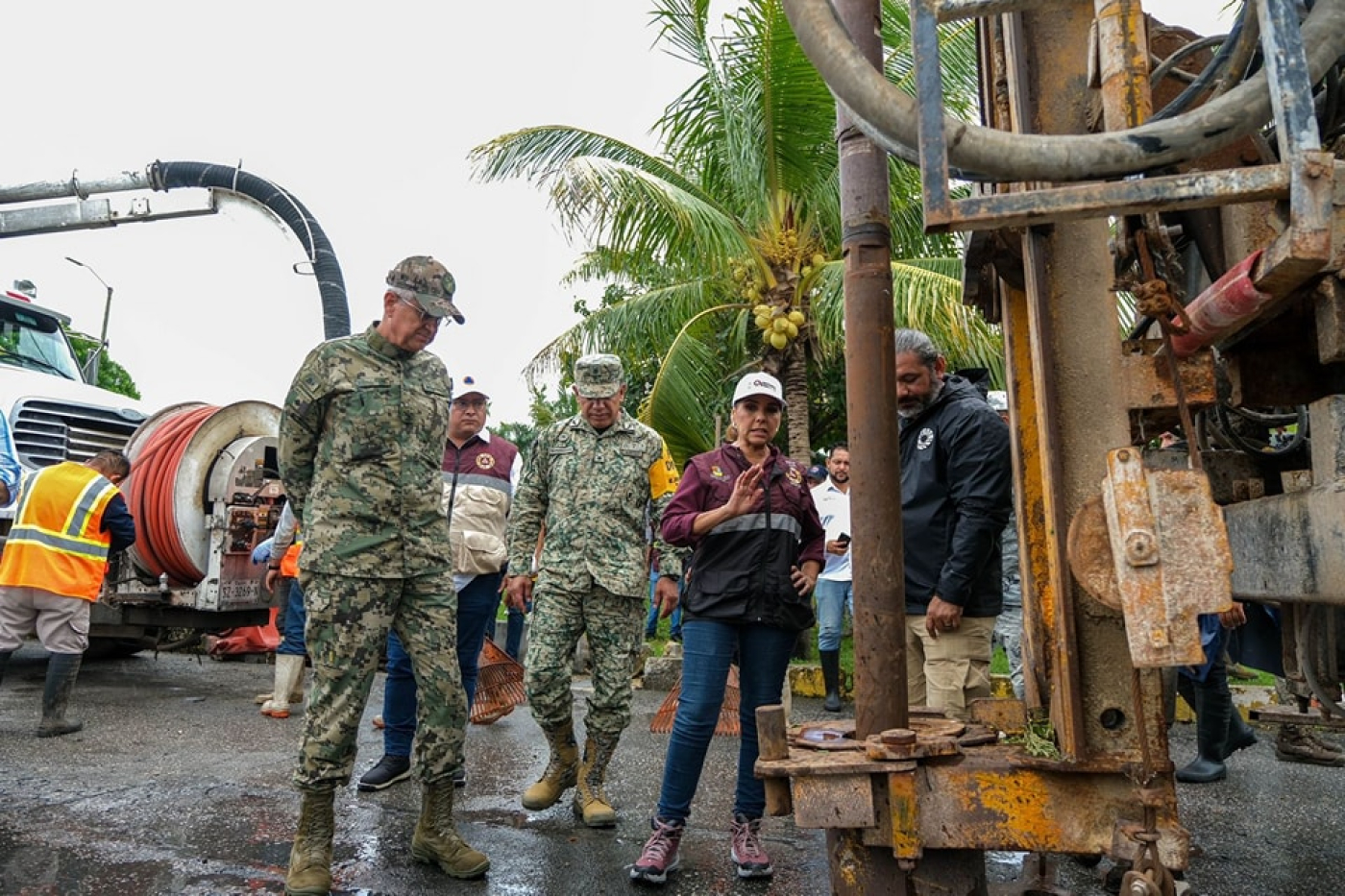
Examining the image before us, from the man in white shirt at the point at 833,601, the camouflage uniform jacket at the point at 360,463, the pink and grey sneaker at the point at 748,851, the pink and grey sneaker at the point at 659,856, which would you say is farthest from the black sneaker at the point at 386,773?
the man in white shirt at the point at 833,601

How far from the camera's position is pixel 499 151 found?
1033 cm

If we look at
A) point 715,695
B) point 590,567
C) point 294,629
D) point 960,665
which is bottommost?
point 715,695

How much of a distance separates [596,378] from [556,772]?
173 centimetres

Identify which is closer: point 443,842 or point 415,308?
point 443,842

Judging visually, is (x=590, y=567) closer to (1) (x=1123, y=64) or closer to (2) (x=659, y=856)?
(2) (x=659, y=856)

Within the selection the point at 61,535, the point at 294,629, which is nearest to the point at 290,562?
the point at 294,629

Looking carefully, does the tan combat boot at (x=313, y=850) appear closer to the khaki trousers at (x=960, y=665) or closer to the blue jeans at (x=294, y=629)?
the khaki trousers at (x=960, y=665)

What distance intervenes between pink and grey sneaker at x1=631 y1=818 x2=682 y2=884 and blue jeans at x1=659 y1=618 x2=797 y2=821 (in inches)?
1.5

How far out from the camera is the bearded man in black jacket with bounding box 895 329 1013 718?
134 inches

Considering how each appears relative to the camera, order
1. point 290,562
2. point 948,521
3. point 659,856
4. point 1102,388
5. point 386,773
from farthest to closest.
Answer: point 290,562
point 386,773
point 948,521
point 659,856
point 1102,388

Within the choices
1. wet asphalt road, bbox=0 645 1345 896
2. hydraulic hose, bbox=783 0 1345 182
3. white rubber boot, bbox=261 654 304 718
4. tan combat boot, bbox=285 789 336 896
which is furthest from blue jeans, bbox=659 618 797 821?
white rubber boot, bbox=261 654 304 718

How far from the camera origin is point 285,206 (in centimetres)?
1505

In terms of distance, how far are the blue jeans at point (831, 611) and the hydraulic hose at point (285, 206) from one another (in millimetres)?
10206

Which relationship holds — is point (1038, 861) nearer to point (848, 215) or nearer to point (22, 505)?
point (848, 215)
